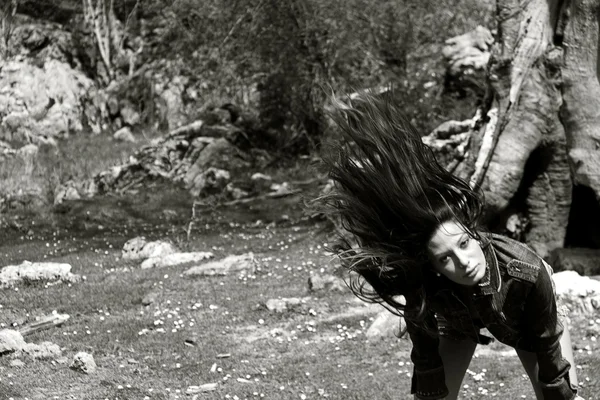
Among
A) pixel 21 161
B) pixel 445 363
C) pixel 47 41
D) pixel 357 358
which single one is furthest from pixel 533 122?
pixel 47 41

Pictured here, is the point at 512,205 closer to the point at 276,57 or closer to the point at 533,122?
the point at 533,122

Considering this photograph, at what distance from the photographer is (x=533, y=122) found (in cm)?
1018

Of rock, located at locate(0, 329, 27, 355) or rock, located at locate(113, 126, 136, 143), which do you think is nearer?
rock, located at locate(0, 329, 27, 355)

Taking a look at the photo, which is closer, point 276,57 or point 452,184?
point 452,184

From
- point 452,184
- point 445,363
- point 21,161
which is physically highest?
point 452,184

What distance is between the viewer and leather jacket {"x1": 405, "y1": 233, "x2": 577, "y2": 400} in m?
4.16

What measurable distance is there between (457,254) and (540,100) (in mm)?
6527

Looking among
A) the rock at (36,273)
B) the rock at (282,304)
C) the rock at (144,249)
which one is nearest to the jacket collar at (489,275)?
the rock at (282,304)

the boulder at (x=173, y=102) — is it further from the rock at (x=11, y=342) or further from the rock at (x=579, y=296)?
the rock at (x=579, y=296)

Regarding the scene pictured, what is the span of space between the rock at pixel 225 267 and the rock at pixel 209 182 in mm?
5476

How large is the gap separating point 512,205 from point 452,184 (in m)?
6.68

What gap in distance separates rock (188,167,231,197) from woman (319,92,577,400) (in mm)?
12722

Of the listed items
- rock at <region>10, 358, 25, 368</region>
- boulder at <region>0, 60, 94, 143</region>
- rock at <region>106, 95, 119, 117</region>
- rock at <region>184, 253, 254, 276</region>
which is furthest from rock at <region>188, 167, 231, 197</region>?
rock at <region>10, 358, 25, 368</region>

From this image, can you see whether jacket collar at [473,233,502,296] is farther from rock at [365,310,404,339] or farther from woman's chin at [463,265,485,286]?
rock at [365,310,404,339]
